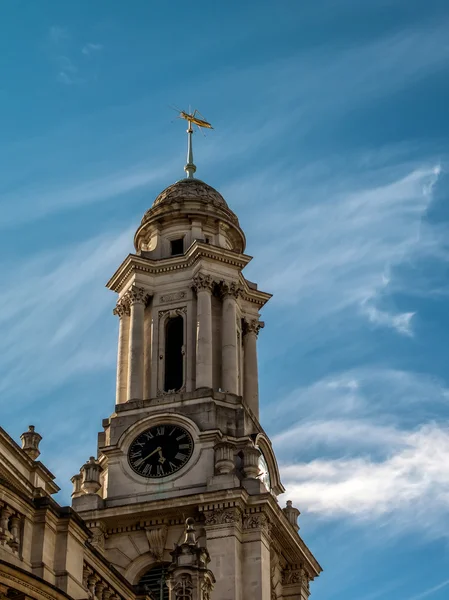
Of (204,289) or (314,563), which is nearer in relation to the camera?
(314,563)

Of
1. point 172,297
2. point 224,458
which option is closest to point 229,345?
point 172,297

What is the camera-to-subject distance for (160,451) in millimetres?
47500

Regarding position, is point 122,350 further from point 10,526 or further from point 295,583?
point 10,526

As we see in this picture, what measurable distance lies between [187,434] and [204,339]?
15.2ft

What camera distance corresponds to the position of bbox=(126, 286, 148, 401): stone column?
50.0m

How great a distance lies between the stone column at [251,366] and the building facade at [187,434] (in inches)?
2.1

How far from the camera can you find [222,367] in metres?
50.5

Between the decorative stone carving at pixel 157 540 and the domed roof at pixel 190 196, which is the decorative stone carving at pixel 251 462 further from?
the domed roof at pixel 190 196

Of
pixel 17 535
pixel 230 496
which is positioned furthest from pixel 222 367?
pixel 17 535

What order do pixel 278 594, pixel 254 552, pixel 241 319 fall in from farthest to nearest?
pixel 241 319 → pixel 278 594 → pixel 254 552

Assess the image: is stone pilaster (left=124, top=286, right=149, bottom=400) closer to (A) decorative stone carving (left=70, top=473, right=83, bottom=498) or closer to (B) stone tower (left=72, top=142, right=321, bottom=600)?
(B) stone tower (left=72, top=142, right=321, bottom=600)

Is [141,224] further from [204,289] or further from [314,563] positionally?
[314,563]

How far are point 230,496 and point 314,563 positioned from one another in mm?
6365

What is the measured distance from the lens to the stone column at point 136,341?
50031 millimetres
